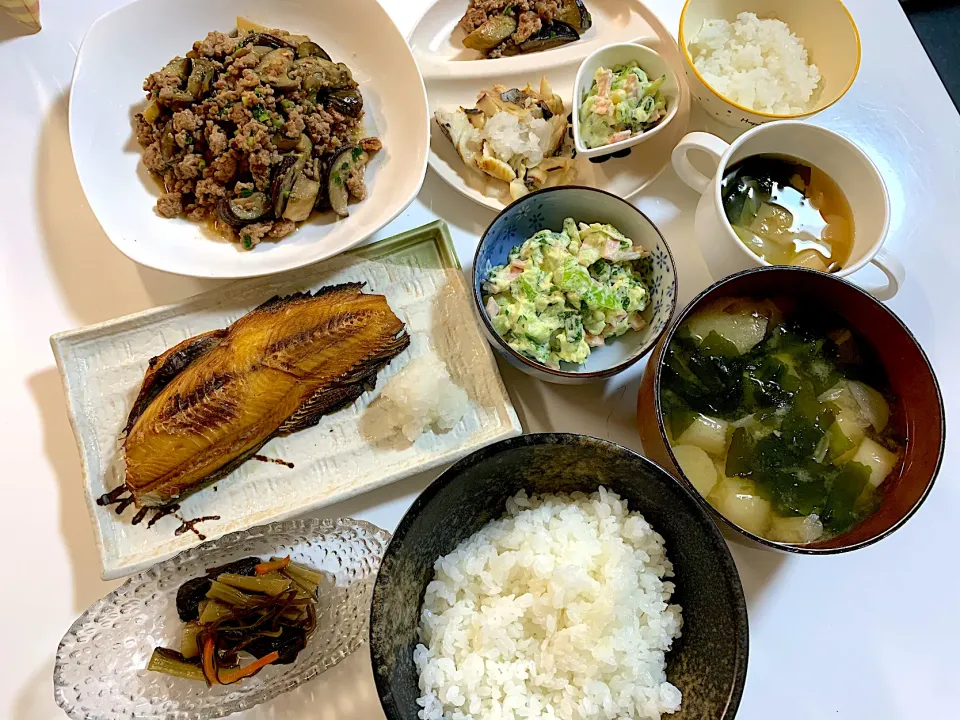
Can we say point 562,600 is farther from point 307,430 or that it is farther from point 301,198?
point 301,198

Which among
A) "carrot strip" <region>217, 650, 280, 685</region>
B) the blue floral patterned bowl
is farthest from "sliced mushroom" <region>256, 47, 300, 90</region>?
"carrot strip" <region>217, 650, 280, 685</region>

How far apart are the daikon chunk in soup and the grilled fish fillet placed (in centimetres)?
65

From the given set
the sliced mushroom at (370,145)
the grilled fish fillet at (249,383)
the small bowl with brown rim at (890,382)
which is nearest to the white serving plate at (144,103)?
the sliced mushroom at (370,145)

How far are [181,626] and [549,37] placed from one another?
1.61m

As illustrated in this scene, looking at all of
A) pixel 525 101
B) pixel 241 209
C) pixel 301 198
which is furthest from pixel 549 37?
pixel 241 209

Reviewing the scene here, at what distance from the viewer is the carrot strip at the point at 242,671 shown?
1.26 m

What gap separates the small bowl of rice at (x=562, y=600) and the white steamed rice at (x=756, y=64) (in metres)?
0.99

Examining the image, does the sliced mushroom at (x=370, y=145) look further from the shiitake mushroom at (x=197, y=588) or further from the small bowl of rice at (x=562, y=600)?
the shiitake mushroom at (x=197, y=588)

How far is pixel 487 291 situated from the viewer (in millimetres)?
1478

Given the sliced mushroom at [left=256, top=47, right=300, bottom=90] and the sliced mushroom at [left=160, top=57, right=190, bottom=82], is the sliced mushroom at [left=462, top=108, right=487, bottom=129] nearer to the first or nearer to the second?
the sliced mushroom at [left=256, top=47, right=300, bottom=90]

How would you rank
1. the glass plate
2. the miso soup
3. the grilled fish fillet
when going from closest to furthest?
the glass plate
the grilled fish fillet
the miso soup

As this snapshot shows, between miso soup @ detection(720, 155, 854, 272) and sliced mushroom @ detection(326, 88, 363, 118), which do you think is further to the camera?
sliced mushroom @ detection(326, 88, 363, 118)

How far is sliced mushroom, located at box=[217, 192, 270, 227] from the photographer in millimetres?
1505

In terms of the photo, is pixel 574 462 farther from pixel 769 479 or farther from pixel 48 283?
pixel 48 283
